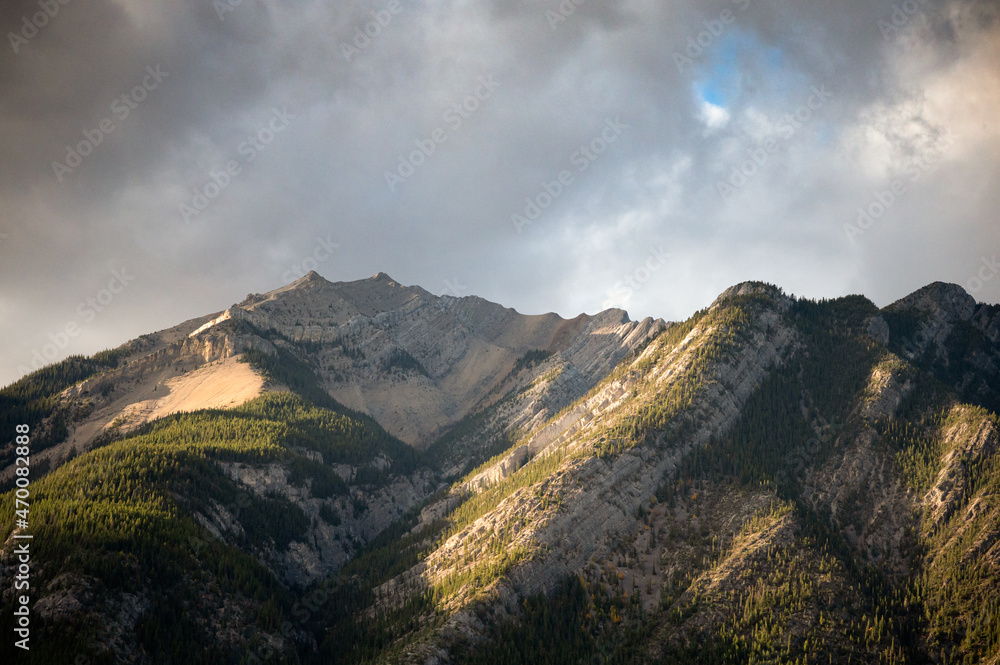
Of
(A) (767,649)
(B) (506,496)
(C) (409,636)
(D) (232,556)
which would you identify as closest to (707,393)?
(B) (506,496)

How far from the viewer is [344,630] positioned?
152 metres

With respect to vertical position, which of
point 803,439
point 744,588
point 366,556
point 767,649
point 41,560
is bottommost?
point 767,649

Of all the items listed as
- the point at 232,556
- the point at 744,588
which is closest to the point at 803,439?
the point at 744,588

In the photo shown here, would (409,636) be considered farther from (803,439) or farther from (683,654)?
(803,439)

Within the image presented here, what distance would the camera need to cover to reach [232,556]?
153875mm

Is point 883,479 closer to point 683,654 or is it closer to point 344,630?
point 683,654

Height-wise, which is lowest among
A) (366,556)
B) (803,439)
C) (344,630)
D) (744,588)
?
(744,588)

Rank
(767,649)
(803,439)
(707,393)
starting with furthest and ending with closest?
(707,393) → (803,439) → (767,649)

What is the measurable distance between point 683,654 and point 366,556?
310 feet

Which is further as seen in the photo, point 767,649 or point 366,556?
point 366,556

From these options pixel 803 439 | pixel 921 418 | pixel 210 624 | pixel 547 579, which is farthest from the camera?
pixel 803 439

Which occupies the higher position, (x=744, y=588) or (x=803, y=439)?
(x=803, y=439)

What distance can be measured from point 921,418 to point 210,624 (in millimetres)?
157051

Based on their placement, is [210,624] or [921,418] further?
[921,418]
